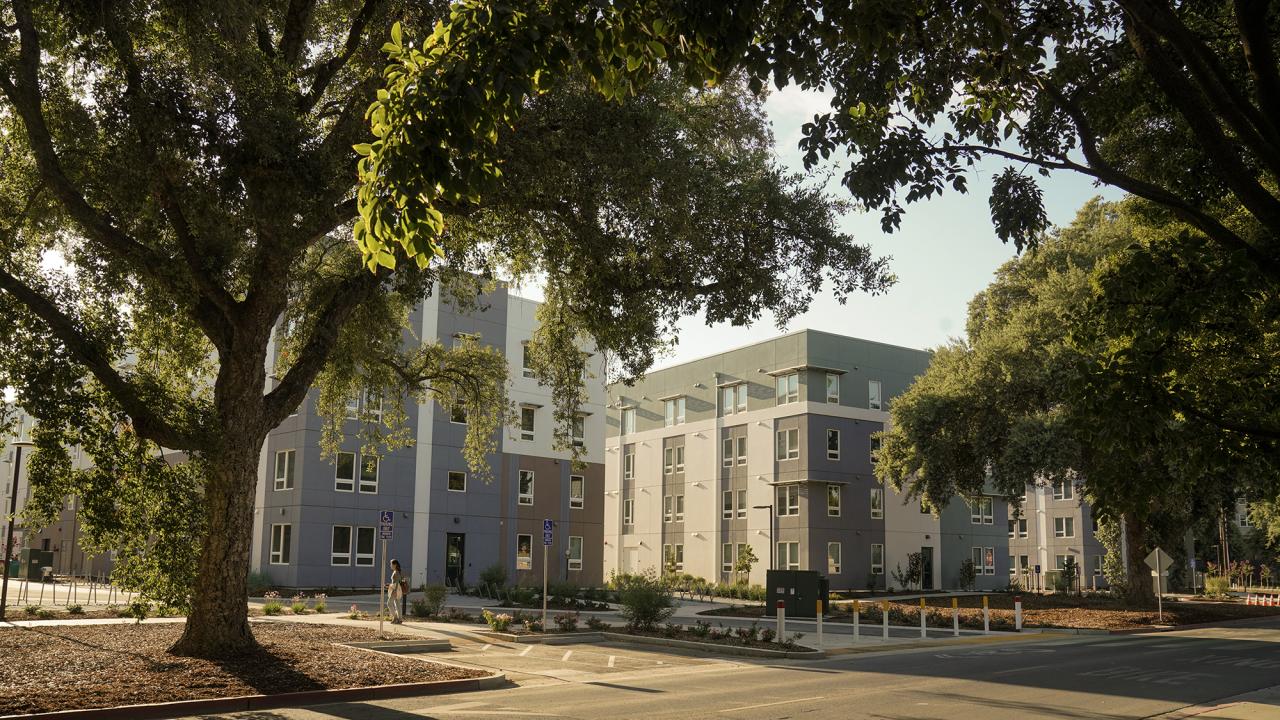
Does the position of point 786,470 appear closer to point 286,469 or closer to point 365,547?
point 365,547

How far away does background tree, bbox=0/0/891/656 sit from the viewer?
13.3 m

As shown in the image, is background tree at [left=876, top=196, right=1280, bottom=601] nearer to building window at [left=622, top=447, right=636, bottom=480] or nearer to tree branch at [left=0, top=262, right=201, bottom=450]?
tree branch at [left=0, top=262, right=201, bottom=450]

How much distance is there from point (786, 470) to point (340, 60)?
135 feet

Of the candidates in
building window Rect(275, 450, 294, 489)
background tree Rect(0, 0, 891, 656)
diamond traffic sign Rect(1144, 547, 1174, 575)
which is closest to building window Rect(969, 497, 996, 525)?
diamond traffic sign Rect(1144, 547, 1174, 575)

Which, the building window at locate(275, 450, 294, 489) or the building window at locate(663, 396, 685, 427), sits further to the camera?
the building window at locate(663, 396, 685, 427)

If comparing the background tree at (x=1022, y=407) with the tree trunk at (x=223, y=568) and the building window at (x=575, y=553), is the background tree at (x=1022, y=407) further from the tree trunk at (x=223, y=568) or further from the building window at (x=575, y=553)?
the building window at (x=575, y=553)

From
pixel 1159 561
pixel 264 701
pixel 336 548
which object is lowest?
pixel 264 701

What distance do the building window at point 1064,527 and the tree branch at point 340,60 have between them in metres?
71.0

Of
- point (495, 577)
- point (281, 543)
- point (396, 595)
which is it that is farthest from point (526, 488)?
point (396, 595)

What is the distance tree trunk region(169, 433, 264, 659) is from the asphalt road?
4143 millimetres

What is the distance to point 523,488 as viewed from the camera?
160ft

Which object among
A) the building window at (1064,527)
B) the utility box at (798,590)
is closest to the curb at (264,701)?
the utility box at (798,590)

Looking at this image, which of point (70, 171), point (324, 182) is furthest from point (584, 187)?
point (70, 171)

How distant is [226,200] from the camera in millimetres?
14062
